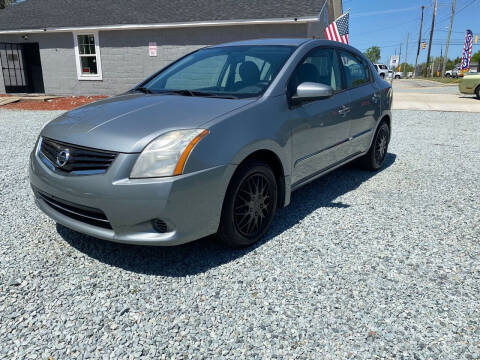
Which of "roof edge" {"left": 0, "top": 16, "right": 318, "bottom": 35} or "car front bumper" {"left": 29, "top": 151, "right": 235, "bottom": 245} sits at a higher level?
"roof edge" {"left": 0, "top": 16, "right": 318, "bottom": 35}

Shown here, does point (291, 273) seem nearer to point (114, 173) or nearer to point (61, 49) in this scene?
point (114, 173)

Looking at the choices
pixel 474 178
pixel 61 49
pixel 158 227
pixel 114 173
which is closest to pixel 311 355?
pixel 158 227

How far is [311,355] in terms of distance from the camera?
6.81ft

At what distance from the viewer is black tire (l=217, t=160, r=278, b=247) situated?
9.48 ft

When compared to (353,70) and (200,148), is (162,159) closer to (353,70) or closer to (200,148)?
(200,148)

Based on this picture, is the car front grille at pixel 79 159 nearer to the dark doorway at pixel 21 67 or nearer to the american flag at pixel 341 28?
the american flag at pixel 341 28

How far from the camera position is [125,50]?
1605 cm

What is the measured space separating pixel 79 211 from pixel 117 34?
15110 millimetres

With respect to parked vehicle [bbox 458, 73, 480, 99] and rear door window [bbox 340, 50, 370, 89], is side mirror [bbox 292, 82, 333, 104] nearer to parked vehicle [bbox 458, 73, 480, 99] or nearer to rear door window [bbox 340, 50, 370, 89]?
rear door window [bbox 340, 50, 370, 89]

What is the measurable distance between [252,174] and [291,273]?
0.81 metres

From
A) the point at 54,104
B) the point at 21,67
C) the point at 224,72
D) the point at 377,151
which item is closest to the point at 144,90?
the point at 224,72

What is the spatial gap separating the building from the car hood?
11717mm

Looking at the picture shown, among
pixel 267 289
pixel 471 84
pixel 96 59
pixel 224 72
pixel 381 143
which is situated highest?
pixel 96 59

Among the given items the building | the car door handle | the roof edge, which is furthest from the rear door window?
the building
